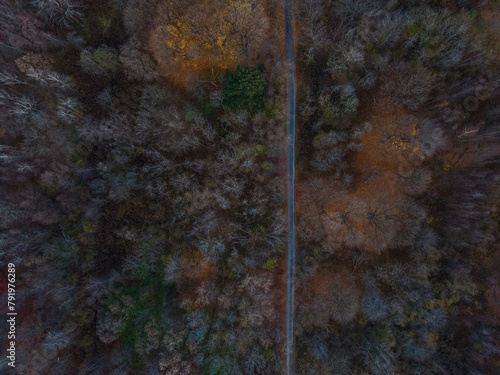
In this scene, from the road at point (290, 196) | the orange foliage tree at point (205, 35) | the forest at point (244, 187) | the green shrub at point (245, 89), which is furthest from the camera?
the road at point (290, 196)

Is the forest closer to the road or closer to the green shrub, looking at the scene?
the green shrub

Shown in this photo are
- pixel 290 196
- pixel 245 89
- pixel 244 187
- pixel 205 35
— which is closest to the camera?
pixel 245 89

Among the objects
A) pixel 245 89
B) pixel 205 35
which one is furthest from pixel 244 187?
pixel 205 35

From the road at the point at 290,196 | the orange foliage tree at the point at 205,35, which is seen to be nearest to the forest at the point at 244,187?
the orange foliage tree at the point at 205,35

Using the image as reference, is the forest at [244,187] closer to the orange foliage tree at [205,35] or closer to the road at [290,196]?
the orange foliage tree at [205,35]

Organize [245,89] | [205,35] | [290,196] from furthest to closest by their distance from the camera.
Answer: [290,196] → [205,35] → [245,89]

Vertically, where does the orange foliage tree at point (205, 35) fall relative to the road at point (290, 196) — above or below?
above

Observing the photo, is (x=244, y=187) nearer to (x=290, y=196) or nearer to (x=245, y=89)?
(x=290, y=196)
